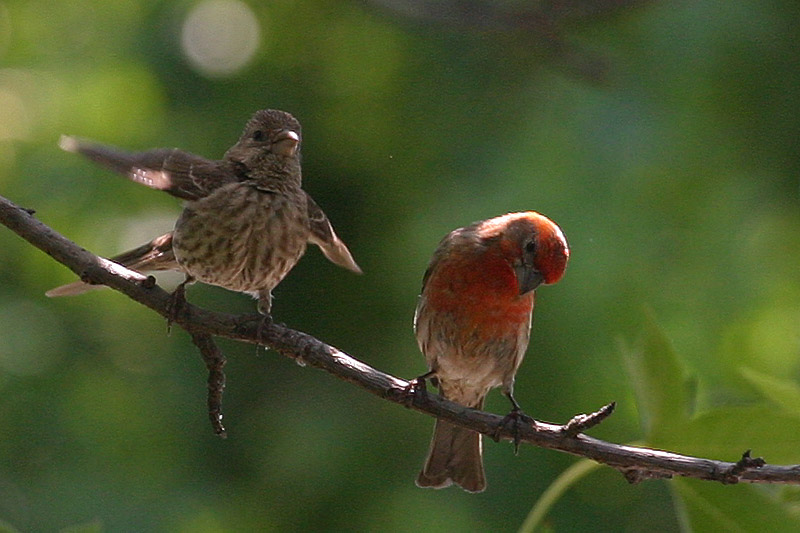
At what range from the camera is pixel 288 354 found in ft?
9.50

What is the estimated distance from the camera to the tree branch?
2674 millimetres

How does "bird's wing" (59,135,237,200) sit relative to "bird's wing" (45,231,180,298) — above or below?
above

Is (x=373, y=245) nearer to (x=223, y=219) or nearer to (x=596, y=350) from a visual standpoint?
(x=596, y=350)

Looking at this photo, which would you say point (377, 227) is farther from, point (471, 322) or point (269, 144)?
point (269, 144)

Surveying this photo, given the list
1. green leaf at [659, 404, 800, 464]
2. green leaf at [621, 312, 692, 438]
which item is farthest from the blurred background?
green leaf at [659, 404, 800, 464]

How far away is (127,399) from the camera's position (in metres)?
6.46

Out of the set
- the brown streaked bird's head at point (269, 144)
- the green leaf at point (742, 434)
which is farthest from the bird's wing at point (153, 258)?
the green leaf at point (742, 434)

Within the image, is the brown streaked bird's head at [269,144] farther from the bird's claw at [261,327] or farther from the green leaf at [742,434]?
the green leaf at [742,434]

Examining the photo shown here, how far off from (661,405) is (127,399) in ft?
13.9

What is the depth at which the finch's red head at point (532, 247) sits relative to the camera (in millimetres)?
3316

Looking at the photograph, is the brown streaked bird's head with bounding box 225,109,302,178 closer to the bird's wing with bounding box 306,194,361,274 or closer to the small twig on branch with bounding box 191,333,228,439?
the bird's wing with bounding box 306,194,361,274

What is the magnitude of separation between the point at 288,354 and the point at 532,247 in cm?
95

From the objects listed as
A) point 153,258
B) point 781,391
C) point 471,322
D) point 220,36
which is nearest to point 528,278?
point 471,322

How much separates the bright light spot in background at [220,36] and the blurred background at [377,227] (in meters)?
0.02
